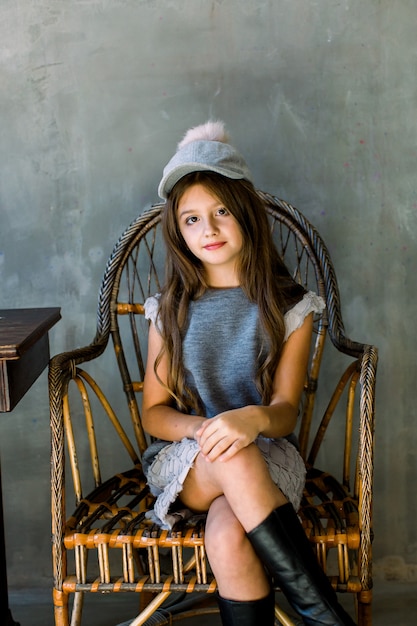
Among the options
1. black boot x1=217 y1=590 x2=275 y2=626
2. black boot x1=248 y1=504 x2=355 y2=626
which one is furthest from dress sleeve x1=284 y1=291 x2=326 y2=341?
black boot x1=217 y1=590 x2=275 y2=626

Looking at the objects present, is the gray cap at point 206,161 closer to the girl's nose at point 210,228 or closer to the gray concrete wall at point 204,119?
the girl's nose at point 210,228

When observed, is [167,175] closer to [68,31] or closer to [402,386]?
[68,31]

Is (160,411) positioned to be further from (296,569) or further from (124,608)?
(124,608)

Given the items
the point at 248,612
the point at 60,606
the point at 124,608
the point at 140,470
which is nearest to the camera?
the point at 248,612

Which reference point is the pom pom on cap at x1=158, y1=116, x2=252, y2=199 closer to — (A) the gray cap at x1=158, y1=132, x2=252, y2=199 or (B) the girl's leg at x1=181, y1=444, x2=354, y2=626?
(A) the gray cap at x1=158, y1=132, x2=252, y2=199

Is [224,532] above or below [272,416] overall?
below

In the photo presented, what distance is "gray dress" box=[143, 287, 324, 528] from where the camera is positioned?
1.64 meters

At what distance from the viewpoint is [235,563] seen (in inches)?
53.7

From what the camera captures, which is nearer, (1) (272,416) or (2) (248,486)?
(2) (248,486)

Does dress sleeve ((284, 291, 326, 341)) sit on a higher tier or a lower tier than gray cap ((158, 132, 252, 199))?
lower

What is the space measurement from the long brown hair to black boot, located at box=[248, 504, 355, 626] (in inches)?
14.6

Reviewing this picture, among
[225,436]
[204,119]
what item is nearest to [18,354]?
[225,436]

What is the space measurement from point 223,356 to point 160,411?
19 cm

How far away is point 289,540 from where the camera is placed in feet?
4.43
